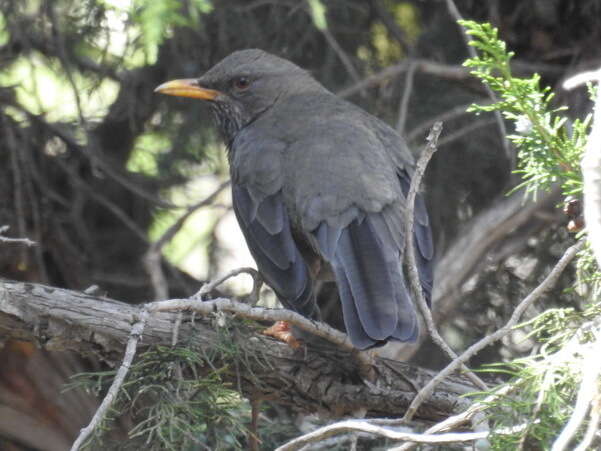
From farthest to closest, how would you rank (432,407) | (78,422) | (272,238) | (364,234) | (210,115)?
(210,115) → (78,422) → (272,238) → (364,234) → (432,407)

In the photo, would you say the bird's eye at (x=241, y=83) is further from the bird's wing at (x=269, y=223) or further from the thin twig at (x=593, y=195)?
the thin twig at (x=593, y=195)

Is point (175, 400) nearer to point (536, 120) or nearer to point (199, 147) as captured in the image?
point (536, 120)

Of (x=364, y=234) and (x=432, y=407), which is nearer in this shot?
(x=432, y=407)

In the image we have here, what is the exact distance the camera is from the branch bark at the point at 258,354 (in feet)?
11.8

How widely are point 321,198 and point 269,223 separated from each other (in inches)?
12.4

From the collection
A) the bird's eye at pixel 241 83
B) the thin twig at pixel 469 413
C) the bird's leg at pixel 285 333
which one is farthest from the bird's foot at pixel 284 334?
the bird's eye at pixel 241 83

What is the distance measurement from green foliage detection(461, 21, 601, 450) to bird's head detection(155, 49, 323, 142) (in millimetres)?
Result: 2886

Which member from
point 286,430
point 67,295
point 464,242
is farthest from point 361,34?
point 67,295

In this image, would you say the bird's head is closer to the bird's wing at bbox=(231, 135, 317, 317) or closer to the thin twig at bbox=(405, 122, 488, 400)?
the bird's wing at bbox=(231, 135, 317, 317)

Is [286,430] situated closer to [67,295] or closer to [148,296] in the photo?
→ [67,295]

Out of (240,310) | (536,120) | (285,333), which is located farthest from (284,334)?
(536,120)

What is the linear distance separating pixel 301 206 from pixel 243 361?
1097mm

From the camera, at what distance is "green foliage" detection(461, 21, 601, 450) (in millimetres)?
2562

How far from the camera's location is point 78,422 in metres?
5.18
